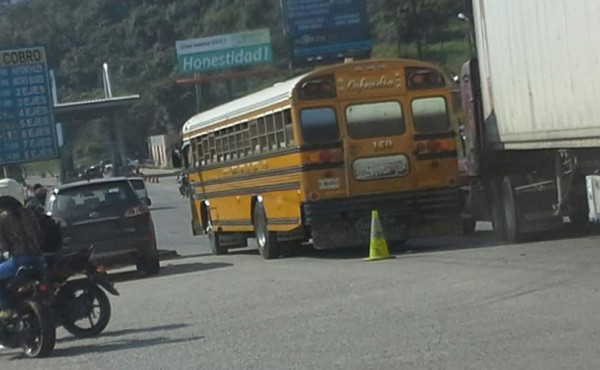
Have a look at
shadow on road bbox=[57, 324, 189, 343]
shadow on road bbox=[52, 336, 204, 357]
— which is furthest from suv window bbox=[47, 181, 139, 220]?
shadow on road bbox=[52, 336, 204, 357]

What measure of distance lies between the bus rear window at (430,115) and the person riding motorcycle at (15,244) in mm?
9111

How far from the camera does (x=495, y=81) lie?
20828 mm

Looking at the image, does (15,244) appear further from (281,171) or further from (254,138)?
(254,138)

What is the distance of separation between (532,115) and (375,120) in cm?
279

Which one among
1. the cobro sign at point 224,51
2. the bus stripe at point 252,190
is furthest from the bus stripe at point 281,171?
the cobro sign at point 224,51

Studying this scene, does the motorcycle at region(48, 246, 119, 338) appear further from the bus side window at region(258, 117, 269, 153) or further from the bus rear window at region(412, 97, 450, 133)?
the bus side window at region(258, 117, 269, 153)

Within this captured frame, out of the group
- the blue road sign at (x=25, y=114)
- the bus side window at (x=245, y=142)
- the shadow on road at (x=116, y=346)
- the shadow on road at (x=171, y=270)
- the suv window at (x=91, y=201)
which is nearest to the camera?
the shadow on road at (x=116, y=346)

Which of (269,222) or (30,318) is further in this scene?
(269,222)

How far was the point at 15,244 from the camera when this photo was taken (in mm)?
13102

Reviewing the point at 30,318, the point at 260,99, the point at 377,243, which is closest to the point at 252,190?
the point at 260,99

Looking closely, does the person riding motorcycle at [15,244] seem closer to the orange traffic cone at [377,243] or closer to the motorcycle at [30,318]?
the motorcycle at [30,318]

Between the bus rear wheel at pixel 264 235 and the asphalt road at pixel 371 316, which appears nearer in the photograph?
the asphalt road at pixel 371 316

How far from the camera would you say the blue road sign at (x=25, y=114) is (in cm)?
3734

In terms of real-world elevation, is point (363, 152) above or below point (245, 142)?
below
